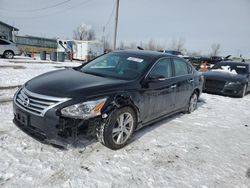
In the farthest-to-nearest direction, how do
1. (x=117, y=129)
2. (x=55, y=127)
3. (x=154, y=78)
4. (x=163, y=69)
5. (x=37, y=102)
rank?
(x=163, y=69)
(x=154, y=78)
(x=117, y=129)
(x=37, y=102)
(x=55, y=127)

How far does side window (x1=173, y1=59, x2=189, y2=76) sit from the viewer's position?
4823mm

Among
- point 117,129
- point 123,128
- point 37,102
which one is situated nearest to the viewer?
point 37,102

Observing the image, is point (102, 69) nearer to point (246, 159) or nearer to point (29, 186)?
point (29, 186)

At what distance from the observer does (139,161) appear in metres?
3.12

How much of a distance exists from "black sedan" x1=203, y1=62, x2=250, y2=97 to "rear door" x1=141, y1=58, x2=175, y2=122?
4.90 meters

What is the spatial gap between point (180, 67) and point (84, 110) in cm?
303

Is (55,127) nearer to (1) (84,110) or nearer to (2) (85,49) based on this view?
(1) (84,110)

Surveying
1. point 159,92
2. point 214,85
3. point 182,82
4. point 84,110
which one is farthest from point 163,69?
point 214,85

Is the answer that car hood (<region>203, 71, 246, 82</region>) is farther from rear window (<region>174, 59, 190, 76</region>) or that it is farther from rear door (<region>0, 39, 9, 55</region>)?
A: rear door (<region>0, 39, 9, 55</region>)

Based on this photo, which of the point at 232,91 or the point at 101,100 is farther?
the point at 232,91

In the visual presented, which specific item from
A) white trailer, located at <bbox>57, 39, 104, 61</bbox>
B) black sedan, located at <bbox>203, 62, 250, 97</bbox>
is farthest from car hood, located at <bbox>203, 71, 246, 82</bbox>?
white trailer, located at <bbox>57, 39, 104, 61</bbox>

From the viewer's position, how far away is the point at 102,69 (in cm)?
411

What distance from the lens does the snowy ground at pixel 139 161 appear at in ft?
8.53

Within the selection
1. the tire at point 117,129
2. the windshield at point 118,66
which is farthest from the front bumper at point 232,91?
the tire at point 117,129
